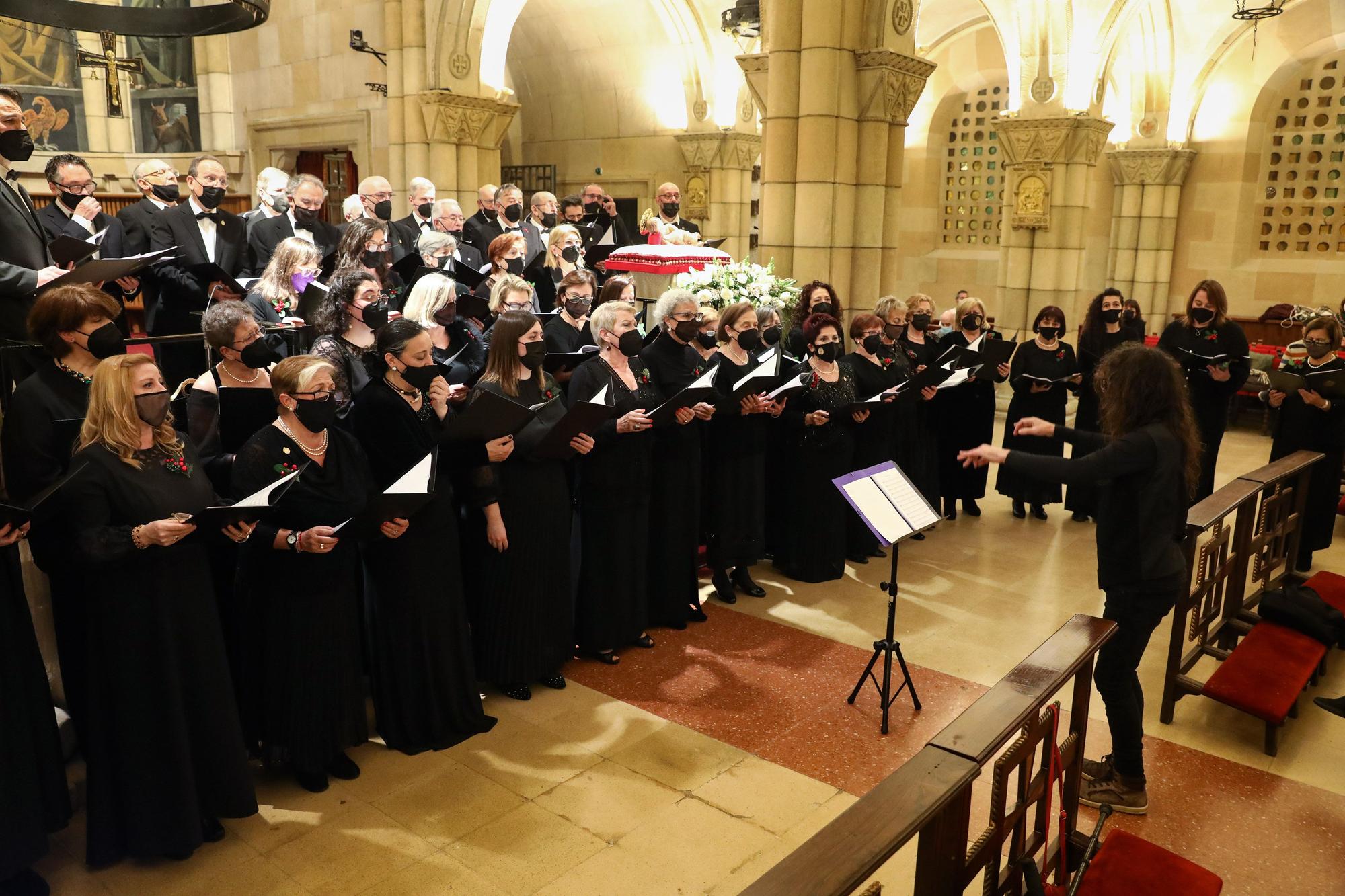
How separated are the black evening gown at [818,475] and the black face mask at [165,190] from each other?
12.4 ft

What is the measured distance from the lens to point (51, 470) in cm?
324

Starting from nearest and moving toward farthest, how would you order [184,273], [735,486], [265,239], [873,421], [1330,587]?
[1330,587] → [184,273] → [735,486] → [873,421] → [265,239]

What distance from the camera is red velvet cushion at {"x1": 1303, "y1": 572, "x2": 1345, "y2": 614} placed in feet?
17.3

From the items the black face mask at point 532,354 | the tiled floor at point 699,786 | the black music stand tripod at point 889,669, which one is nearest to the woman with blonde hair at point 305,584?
the tiled floor at point 699,786

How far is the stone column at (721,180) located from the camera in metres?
13.9

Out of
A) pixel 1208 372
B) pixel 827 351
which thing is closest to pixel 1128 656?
pixel 827 351

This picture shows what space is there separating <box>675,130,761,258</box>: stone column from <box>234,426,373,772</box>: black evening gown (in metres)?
11.0

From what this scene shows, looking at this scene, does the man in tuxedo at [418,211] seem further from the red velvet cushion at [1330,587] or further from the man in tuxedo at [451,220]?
the red velvet cushion at [1330,587]

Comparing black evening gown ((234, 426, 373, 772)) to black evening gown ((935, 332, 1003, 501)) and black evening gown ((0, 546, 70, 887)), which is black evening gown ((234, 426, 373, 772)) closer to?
black evening gown ((0, 546, 70, 887))

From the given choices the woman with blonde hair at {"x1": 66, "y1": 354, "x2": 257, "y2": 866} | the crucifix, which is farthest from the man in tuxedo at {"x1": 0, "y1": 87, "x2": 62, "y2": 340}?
the crucifix

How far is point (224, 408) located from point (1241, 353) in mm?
6515

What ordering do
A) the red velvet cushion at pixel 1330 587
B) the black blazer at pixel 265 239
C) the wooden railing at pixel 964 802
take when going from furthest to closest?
the black blazer at pixel 265 239, the red velvet cushion at pixel 1330 587, the wooden railing at pixel 964 802

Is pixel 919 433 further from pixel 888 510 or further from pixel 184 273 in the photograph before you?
pixel 184 273

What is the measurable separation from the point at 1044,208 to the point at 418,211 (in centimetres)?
727
